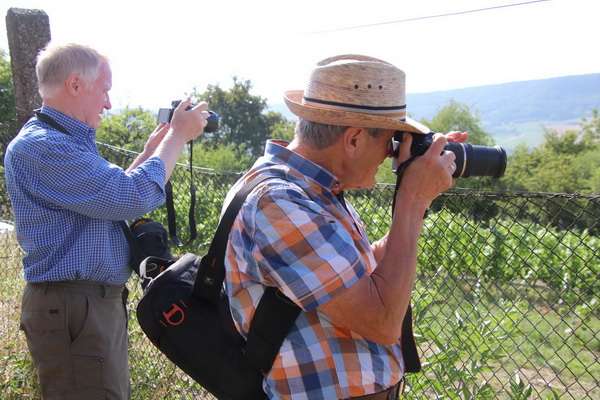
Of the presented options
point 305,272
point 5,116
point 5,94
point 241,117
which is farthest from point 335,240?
point 241,117

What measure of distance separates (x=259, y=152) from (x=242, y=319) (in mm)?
62714

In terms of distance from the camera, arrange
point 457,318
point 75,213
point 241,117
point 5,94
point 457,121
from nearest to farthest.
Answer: point 75,213 → point 457,318 → point 5,94 → point 241,117 → point 457,121

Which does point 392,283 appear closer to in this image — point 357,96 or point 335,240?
point 335,240

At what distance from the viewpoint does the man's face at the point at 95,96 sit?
6.58 feet

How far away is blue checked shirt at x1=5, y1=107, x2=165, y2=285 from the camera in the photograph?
1.80m

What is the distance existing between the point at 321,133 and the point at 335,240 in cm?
33

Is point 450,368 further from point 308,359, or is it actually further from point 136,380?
point 136,380

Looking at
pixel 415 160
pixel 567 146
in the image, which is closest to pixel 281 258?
pixel 415 160

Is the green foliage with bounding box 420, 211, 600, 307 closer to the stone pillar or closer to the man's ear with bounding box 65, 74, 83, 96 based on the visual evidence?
the man's ear with bounding box 65, 74, 83, 96

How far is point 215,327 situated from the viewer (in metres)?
1.46

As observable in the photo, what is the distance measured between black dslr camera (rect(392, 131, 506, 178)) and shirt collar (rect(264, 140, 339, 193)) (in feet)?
0.63

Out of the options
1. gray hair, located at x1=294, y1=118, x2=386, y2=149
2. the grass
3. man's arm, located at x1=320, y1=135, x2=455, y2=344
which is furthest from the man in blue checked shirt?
the grass

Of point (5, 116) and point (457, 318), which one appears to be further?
point (5, 116)

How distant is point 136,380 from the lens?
315cm
